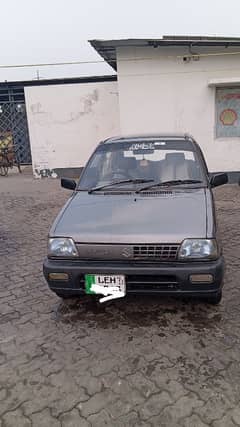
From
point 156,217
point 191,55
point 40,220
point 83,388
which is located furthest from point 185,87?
point 83,388

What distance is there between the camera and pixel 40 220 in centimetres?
663

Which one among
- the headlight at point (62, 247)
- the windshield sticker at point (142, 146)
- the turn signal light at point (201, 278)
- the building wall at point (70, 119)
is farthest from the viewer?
the building wall at point (70, 119)

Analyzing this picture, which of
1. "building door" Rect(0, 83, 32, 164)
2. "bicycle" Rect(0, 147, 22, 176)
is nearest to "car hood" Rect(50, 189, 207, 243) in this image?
"bicycle" Rect(0, 147, 22, 176)

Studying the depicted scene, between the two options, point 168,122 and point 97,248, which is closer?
point 97,248

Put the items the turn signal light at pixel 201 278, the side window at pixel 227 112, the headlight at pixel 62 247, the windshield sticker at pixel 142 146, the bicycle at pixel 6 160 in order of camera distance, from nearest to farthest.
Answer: the turn signal light at pixel 201 278 → the headlight at pixel 62 247 → the windshield sticker at pixel 142 146 → the side window at pixel 227 112 → the bicycle at pixel 6 160

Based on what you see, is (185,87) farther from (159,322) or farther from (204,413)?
(204,413)

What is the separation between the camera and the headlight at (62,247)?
9.29 ft

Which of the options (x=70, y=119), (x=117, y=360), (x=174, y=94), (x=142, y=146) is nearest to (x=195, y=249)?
(x=117, y=360)

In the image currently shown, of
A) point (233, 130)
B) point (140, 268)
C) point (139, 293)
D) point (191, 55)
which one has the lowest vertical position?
point (139, 293)

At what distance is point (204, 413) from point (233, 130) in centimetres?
850

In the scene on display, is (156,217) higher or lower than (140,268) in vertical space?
higher

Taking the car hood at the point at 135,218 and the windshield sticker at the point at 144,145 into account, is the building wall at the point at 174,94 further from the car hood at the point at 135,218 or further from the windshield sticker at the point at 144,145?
the car hood at the point at 135,218

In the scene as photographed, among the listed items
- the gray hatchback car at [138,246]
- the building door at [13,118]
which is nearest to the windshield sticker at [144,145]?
the gray hatchback car at [138,246]

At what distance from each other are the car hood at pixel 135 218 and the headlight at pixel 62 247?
0.05 m
